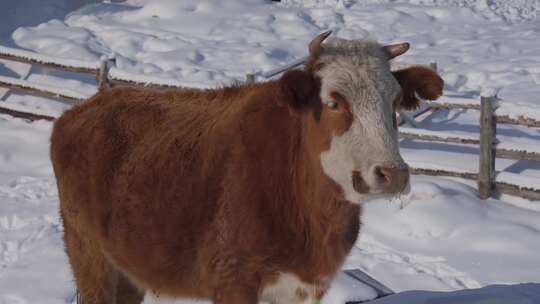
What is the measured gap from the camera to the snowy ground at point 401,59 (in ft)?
20.4

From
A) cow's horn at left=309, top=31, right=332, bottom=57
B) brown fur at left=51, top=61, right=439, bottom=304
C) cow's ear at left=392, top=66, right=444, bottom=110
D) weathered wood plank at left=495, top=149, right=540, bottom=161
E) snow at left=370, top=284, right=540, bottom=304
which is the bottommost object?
weathered wood plank at left=495, top=149, right=540, bottom=161

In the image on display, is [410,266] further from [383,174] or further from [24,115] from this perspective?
[24,115]

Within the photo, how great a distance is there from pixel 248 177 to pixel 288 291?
54 centimetres

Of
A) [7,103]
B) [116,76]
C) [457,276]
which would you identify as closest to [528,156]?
[457,276]

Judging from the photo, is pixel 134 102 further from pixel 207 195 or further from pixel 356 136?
pixel 356 136

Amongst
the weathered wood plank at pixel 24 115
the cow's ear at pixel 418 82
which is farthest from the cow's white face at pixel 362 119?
the weathered wood plank at pixel 24 115

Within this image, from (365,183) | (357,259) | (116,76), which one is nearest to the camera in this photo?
(365,183)

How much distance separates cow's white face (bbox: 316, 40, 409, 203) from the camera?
2.96 m

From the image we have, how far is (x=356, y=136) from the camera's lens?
307cm

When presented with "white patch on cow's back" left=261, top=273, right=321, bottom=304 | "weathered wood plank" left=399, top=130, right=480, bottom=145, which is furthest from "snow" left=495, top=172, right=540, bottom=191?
"white patch on cow's back" left=261, top=273, right=321, bottom=304

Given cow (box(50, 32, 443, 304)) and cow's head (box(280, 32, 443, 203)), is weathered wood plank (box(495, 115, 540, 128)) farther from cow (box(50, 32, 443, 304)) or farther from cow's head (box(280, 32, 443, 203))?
cow's head (box(280, 32, 443, 203))

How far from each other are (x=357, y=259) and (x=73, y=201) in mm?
3018

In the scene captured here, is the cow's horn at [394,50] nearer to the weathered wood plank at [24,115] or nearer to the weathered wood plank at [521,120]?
the weathered wood plank at [521,120]

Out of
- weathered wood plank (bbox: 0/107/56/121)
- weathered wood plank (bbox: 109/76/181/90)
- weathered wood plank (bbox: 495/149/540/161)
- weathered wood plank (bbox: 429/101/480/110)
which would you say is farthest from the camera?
weathered wood plank (bbox: 0/107/56/121)
